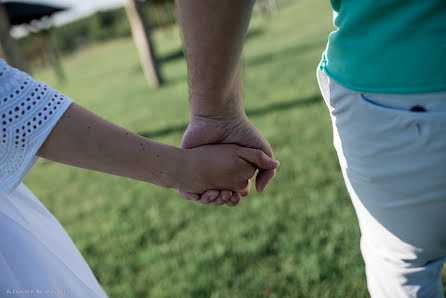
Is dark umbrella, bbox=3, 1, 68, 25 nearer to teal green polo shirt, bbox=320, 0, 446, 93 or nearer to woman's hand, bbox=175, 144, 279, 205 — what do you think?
woman's hand, bbox=175, 144, 279, 205

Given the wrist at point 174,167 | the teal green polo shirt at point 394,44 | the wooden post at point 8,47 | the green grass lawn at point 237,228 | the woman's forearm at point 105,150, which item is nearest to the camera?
the teal green polo shirt at point 394,44

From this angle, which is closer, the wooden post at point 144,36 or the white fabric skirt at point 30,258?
the white fabric skirt at point 30,258

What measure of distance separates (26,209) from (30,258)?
21 cm

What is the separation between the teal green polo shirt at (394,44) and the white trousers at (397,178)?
35 millimetres

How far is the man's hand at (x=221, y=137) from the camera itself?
1.45 m

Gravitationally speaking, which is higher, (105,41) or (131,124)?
(131,124)

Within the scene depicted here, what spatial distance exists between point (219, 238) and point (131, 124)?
15.1 ft

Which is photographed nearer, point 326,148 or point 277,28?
point 326,148

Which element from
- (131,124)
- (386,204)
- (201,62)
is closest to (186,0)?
(201,62)

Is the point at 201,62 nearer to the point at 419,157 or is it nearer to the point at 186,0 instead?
the point at 186,0

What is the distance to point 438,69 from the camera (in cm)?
89

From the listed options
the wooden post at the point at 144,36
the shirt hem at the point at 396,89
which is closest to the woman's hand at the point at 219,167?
the shirt hem at the point at 396,89

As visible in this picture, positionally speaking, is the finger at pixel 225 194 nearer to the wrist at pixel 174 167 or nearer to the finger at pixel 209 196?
the finger at pixel 209 196

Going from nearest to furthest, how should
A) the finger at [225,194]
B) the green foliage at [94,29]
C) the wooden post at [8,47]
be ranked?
the finger at [225,194] → the wooden post at [8,47] → the green foliage at [94,29]
